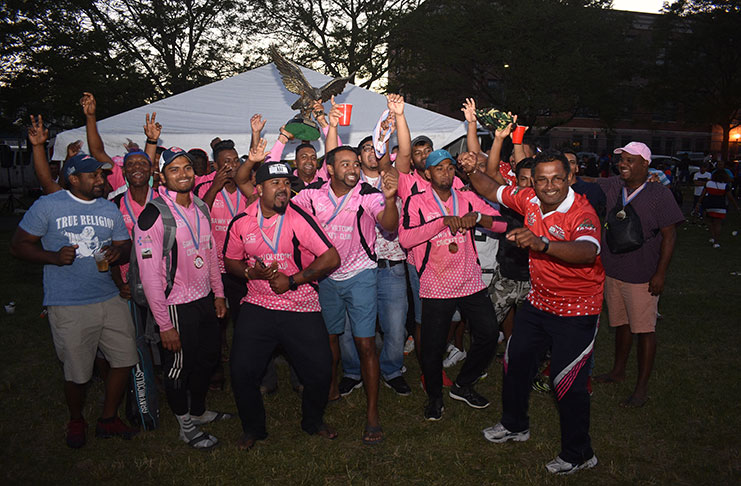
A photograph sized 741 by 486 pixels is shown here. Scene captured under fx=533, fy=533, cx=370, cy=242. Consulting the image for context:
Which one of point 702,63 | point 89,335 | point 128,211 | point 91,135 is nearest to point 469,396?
point 89,335

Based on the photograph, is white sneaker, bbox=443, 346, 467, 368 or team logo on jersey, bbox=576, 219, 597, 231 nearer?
team logo on jersey, bbox=576, 219, 597, 231

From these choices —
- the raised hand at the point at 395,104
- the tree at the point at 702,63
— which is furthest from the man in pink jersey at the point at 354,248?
the tree at the point at 702,63

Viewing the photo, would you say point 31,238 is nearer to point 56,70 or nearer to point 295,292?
point 295,292

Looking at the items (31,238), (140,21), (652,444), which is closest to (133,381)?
(31,238)

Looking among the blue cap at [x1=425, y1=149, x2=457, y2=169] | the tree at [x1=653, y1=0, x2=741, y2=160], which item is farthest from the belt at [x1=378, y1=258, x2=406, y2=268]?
the tree at [x1=653, y1=0, x2=741, y2=160]

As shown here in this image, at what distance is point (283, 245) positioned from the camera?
428 centimetres

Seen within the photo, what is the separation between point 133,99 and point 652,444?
78.0ft

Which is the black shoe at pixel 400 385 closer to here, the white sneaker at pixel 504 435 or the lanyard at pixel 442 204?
the white sneaker at pixel 504 435

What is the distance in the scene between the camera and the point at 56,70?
20516mm

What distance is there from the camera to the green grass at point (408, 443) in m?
4.16

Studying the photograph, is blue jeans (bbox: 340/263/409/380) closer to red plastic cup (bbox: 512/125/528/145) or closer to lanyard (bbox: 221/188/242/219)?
lanyard (bbox: 221/188/242/219)

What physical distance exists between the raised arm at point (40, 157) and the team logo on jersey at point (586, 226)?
464 centimetres

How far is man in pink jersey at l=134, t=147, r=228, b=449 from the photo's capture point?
4.17 metres

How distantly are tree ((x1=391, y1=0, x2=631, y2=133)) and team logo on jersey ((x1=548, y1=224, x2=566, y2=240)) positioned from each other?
2590 centimetres
